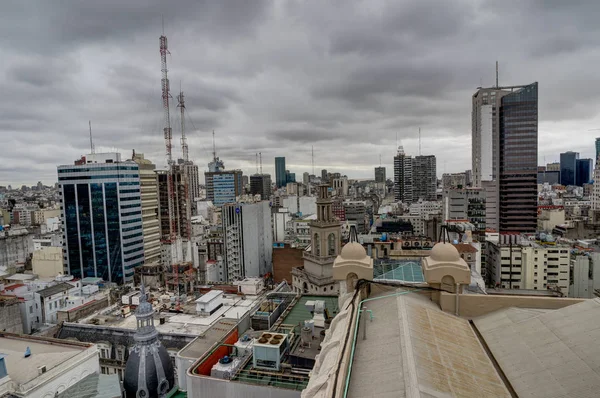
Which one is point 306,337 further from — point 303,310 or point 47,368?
point 47,368

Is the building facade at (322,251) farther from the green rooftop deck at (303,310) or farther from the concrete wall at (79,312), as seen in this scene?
the concrete wall at (79,312)

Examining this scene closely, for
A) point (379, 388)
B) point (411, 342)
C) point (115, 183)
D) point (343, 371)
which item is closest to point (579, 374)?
→ point (411, 342)

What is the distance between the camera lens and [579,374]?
7.18 m

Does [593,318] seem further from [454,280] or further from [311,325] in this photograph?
[311,325]

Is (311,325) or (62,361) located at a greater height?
(311,325)

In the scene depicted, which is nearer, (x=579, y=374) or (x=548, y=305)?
(x=579, y=374)

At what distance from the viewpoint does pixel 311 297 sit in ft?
86.3

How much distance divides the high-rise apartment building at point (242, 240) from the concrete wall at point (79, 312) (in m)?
30.2

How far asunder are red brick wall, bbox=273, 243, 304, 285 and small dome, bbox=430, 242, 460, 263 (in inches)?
2248

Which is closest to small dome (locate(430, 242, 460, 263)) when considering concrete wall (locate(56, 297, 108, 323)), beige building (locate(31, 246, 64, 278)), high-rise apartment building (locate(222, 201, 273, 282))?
concrete wall (locate(56, 297, 108, 323))

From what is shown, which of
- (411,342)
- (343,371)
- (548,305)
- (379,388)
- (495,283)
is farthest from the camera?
(495,283)

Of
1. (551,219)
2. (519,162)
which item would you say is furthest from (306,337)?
(551,219)

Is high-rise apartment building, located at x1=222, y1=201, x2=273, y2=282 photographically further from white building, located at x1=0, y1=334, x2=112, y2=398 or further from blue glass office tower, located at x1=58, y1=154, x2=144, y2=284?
white building, located at x1=0, y1=334, x2=112, y2=398

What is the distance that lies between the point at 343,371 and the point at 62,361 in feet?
87.4
